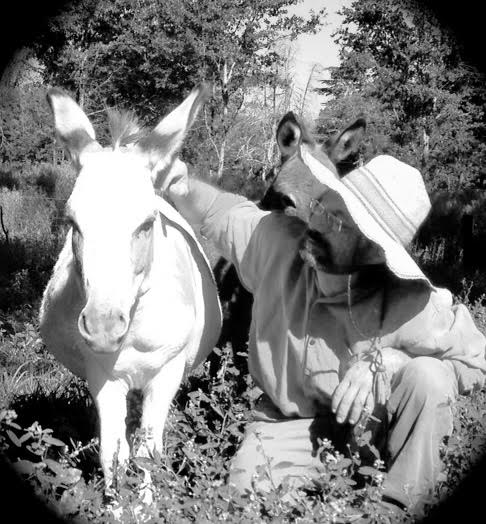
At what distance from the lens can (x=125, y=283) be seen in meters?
2.44

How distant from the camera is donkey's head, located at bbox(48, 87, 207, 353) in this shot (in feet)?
7.80

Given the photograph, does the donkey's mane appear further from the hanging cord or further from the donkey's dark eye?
the hanging cord

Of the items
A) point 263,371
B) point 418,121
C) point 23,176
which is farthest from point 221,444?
point 23,176

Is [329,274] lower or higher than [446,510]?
higher

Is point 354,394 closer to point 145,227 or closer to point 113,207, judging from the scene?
point 145,227

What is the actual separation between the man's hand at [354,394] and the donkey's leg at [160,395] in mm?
880

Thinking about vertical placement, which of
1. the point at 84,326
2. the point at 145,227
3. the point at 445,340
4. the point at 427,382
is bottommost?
the point at 427,382

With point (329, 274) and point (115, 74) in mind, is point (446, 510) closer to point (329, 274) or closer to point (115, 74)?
point (329, 274)

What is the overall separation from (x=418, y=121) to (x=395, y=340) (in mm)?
9399

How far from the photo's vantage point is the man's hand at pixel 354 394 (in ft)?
9.02

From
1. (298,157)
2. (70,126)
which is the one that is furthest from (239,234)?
(298,157)

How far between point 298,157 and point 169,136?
6.74ft

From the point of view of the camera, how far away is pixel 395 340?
9.57ft

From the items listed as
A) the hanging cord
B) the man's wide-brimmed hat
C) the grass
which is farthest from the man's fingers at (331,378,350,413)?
the man's wide-brimmed hat
